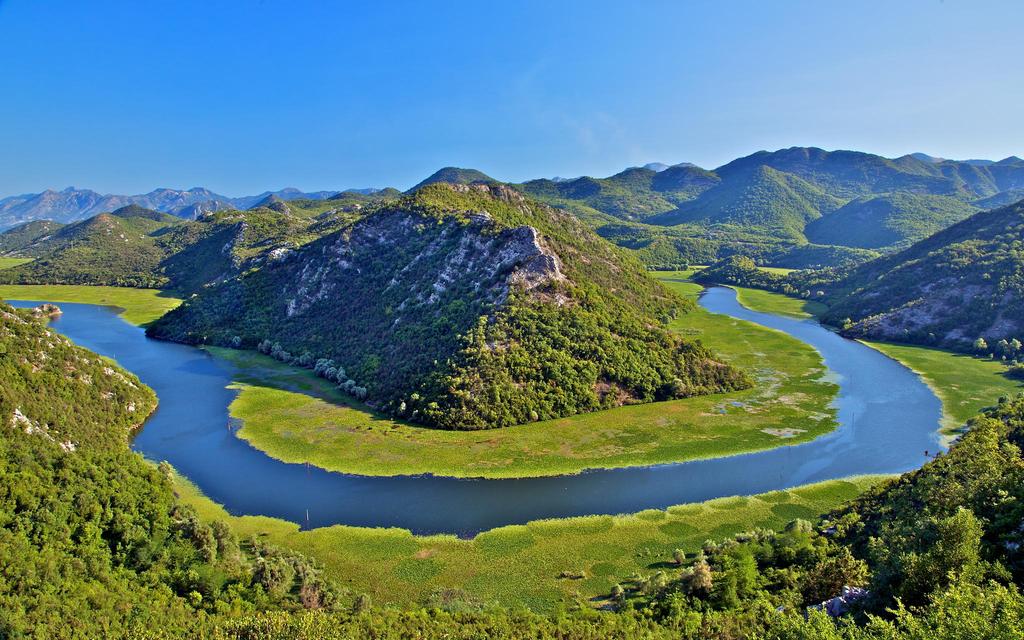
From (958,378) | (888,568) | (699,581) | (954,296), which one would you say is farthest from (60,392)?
(954,296)

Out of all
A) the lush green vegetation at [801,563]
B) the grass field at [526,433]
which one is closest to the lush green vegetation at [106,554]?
the lush green vegetation at [801,563]

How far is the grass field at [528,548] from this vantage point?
54969mm

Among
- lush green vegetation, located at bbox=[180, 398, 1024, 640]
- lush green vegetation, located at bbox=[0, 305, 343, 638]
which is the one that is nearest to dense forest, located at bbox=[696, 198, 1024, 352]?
lush green vegetation, located at bbox=[180, 398, 1024, 640]

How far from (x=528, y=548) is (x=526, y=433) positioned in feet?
101

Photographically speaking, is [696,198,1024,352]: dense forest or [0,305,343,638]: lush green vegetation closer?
[0,305,343,638]: lush green vegetation

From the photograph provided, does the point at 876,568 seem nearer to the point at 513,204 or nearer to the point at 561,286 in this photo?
the point at 561,286

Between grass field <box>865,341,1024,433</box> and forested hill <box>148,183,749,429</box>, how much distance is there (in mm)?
36928

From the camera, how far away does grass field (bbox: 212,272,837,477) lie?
82188 millimetres

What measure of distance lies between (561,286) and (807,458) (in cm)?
5974

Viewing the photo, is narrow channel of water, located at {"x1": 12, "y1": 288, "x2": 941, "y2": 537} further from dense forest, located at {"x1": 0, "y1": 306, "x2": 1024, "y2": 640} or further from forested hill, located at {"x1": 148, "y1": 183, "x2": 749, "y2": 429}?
forested hill, located at {"x1": 148, "y1": 183, "x2": 749, "y2": 429}

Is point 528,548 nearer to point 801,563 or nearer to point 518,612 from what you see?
point 518,612

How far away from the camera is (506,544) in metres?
62.2

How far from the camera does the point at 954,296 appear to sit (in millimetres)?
165000

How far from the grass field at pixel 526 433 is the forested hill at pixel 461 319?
15.3 feet
